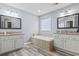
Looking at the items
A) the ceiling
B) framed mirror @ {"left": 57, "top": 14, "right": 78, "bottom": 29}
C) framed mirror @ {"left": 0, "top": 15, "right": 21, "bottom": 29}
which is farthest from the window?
framed mirror @ {"left": 0, "top": 15, "right": 21, "bottom": 29}

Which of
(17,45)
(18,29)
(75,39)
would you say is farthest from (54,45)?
(18,29)

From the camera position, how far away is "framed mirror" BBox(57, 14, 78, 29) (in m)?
2.36

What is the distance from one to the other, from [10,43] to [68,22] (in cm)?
211

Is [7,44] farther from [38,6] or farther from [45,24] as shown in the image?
[45,24]

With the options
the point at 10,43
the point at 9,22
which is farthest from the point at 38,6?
the point at 10,43

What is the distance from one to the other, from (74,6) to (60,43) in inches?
51.4

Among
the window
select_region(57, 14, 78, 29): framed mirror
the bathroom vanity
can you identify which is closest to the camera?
the bathroom vanity

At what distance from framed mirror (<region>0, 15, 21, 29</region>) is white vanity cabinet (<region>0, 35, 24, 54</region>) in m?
0.43

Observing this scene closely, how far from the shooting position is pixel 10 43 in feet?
7.59

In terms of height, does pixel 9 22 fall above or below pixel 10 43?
above

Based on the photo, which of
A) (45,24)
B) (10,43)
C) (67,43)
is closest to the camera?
(67,43)

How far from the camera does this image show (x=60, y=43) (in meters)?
2.42

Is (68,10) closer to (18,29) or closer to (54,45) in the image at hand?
(54,45)

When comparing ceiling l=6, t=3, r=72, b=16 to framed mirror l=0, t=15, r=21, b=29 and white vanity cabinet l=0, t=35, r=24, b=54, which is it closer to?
framed mirror l=0, t=15, r=21, b=29
